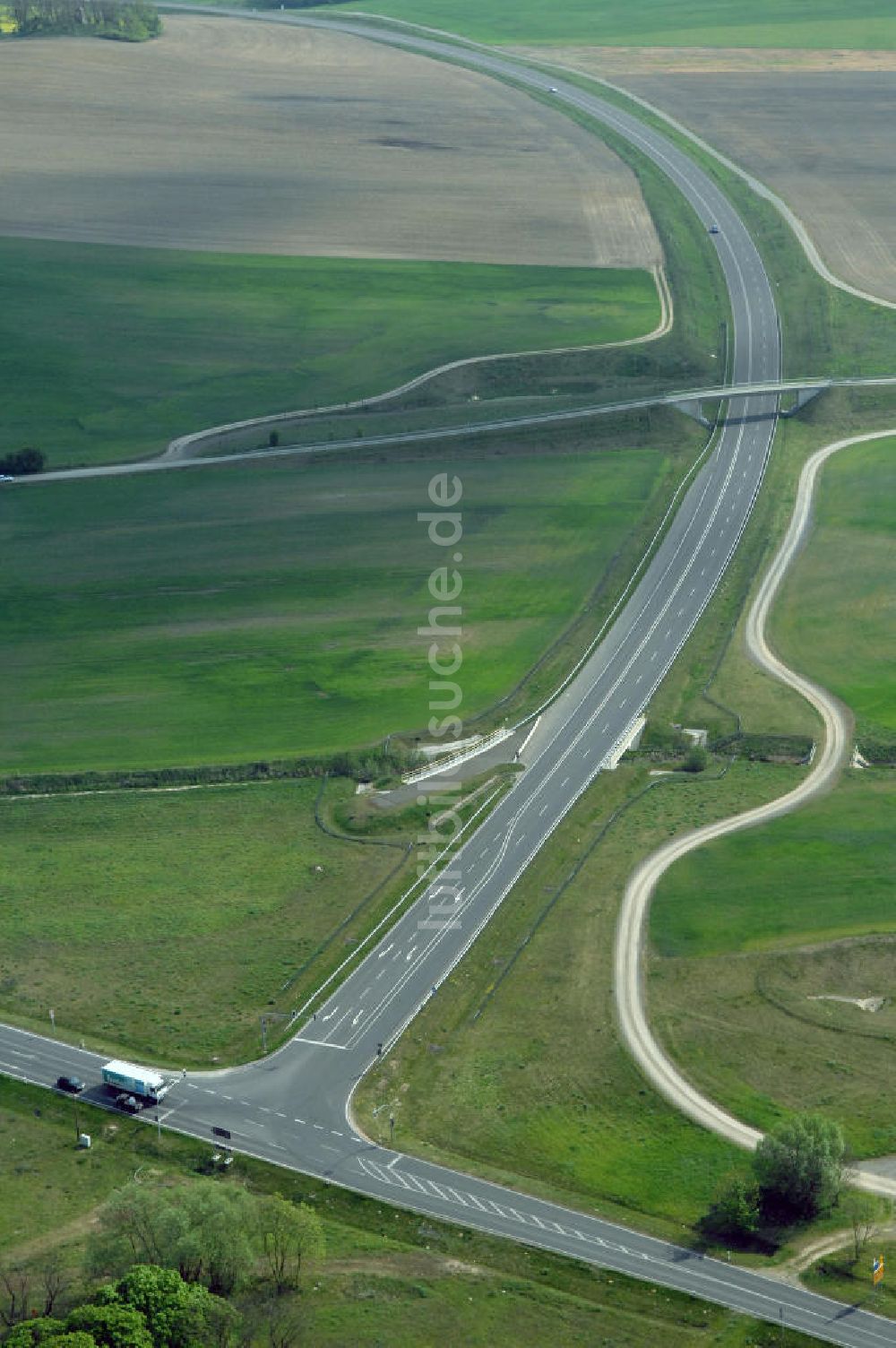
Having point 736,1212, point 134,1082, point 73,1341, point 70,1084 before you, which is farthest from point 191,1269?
point 736,1212

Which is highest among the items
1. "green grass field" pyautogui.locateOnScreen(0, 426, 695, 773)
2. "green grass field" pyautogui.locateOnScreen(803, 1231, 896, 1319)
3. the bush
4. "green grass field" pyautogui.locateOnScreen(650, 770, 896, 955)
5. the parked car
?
"green grass field" pyautogui.locateOnScreen(0, 426, 695, 773)

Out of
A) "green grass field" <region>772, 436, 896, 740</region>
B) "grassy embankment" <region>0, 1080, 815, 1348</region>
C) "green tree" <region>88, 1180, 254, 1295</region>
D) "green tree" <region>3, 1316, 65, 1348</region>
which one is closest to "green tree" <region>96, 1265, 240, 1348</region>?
"green tree" <region>88, 1180, 254, 1295</region>

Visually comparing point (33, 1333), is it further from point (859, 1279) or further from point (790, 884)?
point (790, 884)

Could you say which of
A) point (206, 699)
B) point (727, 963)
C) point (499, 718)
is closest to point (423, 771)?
point (499, 718)

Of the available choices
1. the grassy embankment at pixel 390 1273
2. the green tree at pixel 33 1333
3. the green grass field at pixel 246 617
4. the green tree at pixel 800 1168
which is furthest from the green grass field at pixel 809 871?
the green tree at pixel 33 1333

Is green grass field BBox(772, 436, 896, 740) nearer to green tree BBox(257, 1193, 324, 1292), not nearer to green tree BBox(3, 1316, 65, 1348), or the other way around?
green tree BBox(257, 1193, 324, 1292)
